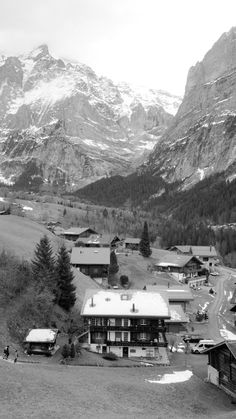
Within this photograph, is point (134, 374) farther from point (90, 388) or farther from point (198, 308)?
point (198, 308)

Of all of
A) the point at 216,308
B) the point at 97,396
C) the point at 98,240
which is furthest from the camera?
the point at 98,240

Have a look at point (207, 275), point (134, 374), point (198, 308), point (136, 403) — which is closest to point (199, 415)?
point (136, 403)

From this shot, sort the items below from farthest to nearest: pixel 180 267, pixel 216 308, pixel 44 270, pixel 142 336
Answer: pixel 180 267
pixel 216 308
pixel 44 270
pixel 142 336

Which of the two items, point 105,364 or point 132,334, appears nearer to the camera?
point 105,364

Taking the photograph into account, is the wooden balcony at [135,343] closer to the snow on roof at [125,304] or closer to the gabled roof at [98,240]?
the snow on roof at [125,304]

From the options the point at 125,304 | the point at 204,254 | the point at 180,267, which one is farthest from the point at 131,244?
the point at 125,304

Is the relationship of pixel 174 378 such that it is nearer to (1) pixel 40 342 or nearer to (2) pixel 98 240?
(1) pixel 40 342
